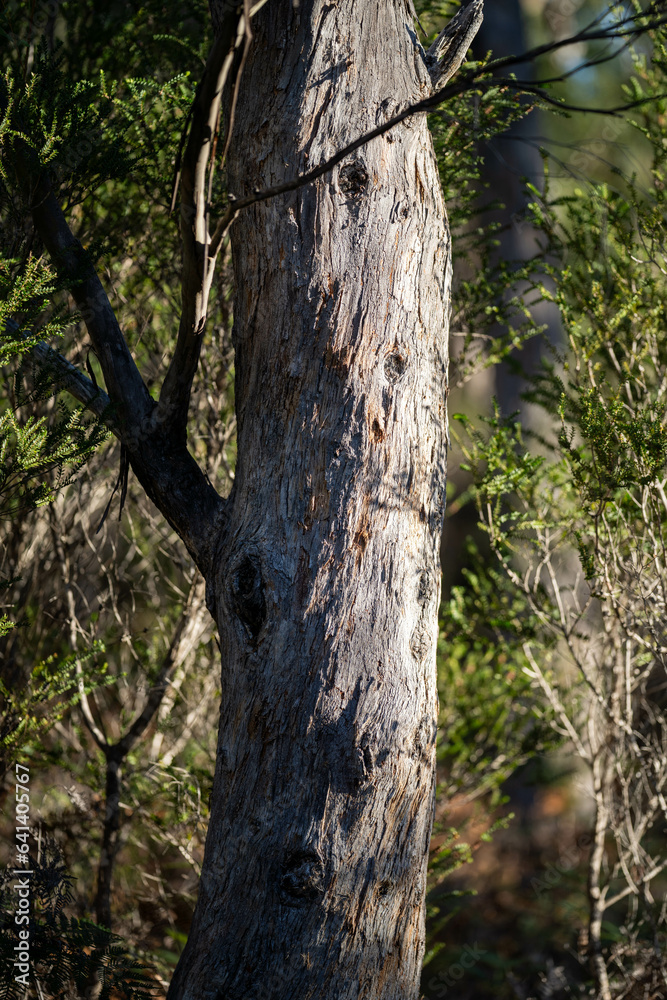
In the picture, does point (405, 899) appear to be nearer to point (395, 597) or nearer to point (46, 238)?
point (395, 597)

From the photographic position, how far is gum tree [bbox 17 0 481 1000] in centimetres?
174

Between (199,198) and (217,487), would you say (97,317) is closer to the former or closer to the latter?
(199,198)

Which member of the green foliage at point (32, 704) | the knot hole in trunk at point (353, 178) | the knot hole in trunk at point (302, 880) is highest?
the knot hole in trunk at point (353, 178)

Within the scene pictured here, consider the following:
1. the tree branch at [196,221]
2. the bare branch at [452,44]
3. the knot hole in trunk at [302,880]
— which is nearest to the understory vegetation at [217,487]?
the bare branch at [452,44]

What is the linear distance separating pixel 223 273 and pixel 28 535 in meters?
1.77

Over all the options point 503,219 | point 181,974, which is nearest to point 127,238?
point 181,974

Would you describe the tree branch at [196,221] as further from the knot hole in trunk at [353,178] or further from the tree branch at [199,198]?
the knot hole in trunk at [353,178]

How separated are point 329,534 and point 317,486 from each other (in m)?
0.15

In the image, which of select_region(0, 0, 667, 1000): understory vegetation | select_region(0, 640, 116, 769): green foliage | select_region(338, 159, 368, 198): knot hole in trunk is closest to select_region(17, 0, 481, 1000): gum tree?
select_region(338, 159, 368, 198): knot hole in trunk

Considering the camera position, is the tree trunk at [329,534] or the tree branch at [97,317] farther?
the tree branch at [97,317]

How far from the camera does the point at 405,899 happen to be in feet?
5.98

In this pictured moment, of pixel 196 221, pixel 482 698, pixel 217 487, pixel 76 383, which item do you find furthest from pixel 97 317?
pixel 482 698

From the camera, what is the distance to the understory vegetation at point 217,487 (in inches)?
94.6

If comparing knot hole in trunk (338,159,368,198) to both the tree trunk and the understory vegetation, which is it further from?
the understory vegetation
